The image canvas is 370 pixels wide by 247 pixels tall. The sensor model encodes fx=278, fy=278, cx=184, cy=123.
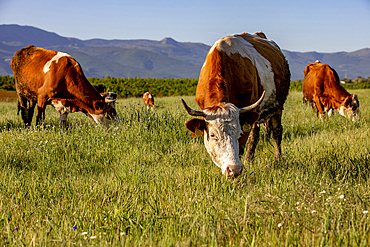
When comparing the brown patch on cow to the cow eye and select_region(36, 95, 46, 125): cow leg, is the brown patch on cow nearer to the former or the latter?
select_region(36, 95, 46, 125): cow leg

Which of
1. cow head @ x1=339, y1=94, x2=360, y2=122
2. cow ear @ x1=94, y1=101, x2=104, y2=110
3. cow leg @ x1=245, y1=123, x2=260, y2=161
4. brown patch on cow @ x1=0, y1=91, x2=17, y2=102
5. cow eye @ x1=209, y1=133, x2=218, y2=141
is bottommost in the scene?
brown patch on cow @ x1=0, y1=91, x2=17, y2=102

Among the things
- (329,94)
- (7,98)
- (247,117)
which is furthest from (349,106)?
(7,98)

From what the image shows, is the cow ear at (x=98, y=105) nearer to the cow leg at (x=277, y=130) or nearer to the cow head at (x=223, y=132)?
the cow leg at (x=277, y=130)

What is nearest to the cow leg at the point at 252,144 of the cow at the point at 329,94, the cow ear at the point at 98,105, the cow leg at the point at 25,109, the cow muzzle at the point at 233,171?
the cow muzzle at the point at 233,171

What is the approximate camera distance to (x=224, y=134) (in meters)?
3.28

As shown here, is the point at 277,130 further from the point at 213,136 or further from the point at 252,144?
the point at 213,136

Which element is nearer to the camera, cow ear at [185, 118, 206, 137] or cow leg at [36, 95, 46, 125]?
cow ear at [185, 118, 206, 137]

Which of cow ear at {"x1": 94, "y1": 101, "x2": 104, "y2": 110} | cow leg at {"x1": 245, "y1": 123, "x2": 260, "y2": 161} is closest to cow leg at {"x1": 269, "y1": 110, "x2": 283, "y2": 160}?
cow leg at {"x1": 245, "y1": 123, "x2": 260, "y2": 161}

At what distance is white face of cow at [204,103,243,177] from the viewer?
126 inches

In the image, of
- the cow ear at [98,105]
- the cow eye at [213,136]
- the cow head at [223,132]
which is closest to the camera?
the cow head at [223,132]

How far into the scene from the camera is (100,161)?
461 cm

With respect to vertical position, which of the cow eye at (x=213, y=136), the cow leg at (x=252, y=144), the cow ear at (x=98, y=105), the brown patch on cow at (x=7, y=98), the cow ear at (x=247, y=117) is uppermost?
the cow ear at (x=247, y=117)

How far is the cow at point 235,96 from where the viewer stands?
3289mm

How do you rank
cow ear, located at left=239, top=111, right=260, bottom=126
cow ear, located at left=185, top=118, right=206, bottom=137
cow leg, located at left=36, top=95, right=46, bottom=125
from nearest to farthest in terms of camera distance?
1. cow ear, located at left=185, top=118, right=206, bottom=137
2. cow ear, located at left=239, top=111, right=260, bottom=126
3. cow leg, located at left=36, top=95, right=46, bottom=125
